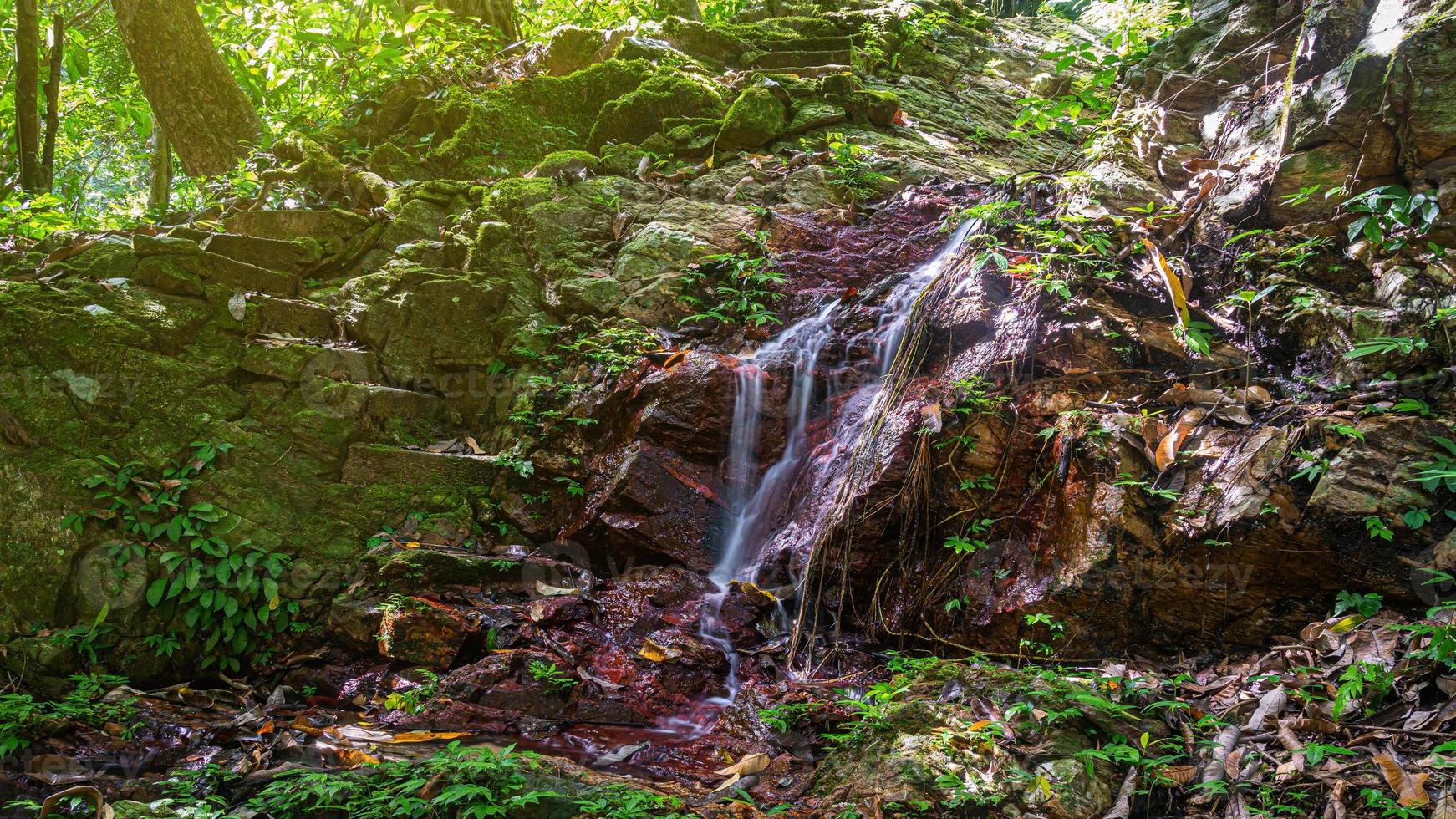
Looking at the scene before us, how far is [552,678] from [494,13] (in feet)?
33.4

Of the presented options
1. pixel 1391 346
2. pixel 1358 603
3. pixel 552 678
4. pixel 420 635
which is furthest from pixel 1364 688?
pixel 420 635

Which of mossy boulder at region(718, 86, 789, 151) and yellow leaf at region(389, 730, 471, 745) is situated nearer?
yellow leaf at region(389, 730, 471, 745)

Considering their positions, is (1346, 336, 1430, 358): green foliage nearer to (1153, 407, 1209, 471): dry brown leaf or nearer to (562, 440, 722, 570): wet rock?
(1153, 407, 1209, 471): dry brown leaf

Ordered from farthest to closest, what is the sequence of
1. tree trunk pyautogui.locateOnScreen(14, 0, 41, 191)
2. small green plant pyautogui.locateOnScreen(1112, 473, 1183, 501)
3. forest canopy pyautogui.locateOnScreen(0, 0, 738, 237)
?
forest canopy pyautogui.locateOnScreen(0, 0, 738, 237) → tree trunk pyautogui.locateOnScreen(14, 0, 41, 191) → small green plant pyautogui.locateOnScreen(1112, 473, 1183, 501)

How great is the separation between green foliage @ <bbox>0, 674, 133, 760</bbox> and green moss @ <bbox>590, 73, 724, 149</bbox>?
7.32 metres

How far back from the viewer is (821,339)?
246 inches

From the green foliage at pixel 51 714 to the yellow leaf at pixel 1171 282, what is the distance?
6.44m

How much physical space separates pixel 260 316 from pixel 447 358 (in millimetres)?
1442

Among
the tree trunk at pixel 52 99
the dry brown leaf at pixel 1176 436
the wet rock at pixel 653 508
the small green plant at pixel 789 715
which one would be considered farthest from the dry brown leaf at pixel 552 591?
the tree trunk at pixel 52 99

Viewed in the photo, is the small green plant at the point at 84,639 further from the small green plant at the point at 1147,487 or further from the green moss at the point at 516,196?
the small green plant at the point at 1147,487

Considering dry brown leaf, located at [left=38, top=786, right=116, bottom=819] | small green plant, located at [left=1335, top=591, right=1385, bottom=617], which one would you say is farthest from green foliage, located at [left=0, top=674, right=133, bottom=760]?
small green plant, located at [left=1335, top=591, right=1385, bottom=617]

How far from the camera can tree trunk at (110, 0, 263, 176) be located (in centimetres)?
820

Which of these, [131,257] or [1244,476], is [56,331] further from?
[1244,476]

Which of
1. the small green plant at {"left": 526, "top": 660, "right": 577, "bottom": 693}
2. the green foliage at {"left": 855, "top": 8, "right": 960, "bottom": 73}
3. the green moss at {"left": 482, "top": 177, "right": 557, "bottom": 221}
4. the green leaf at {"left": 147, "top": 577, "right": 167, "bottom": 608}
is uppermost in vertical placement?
the green foliage at {"left": 855, "top": 8, "right": 960, "bottom": 73}
